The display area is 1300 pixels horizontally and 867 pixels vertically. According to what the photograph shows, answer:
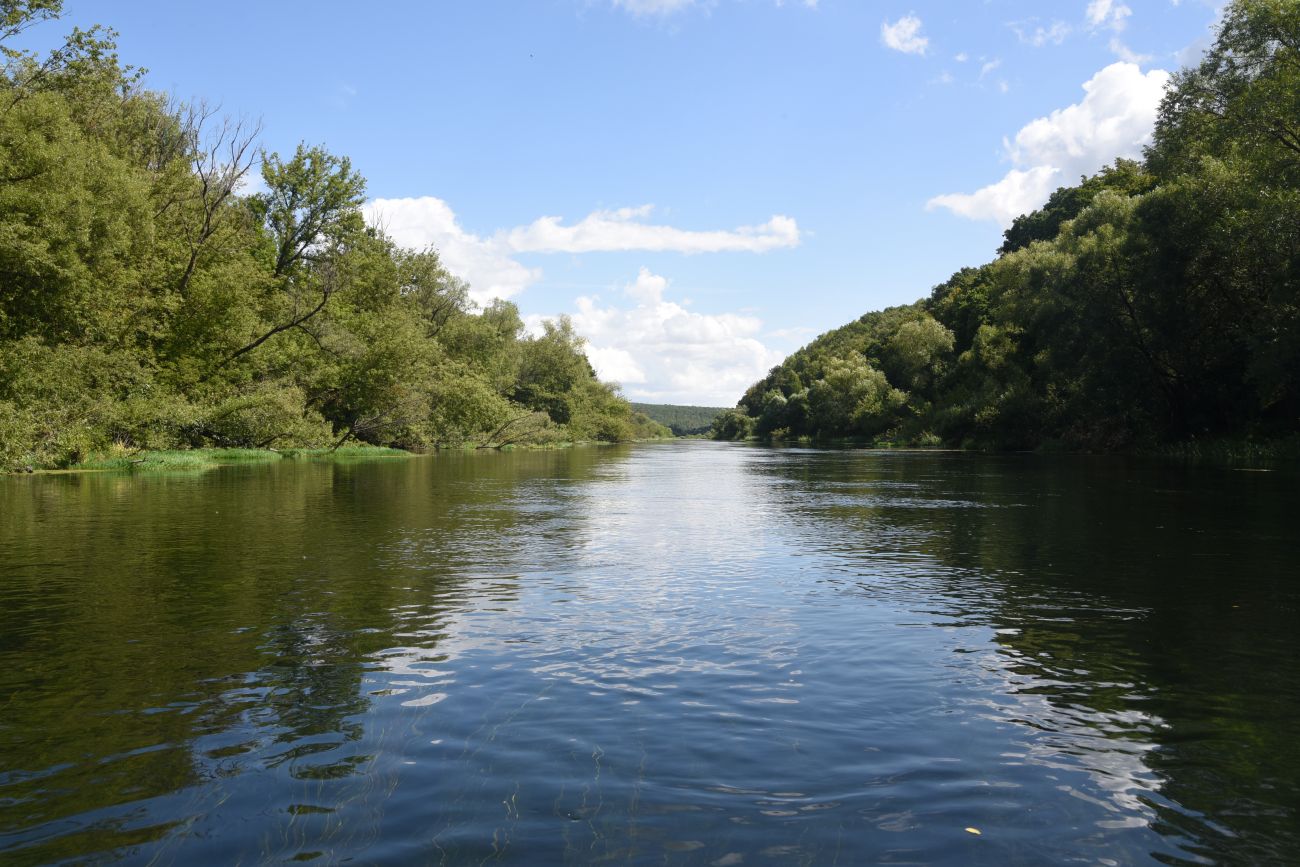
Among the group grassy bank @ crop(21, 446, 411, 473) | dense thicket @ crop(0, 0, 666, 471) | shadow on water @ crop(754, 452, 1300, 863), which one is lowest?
shadow on water @ crop(754, 452, 1300, 863)

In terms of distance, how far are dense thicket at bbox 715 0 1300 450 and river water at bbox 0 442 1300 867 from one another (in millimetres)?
30680

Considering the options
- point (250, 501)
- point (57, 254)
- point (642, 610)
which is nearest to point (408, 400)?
point (57, 254)

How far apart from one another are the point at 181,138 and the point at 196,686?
6265 centimetres

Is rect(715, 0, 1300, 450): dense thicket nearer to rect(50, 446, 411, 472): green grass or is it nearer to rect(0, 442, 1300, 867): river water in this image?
rect(0, 442, 1300, 867): river water

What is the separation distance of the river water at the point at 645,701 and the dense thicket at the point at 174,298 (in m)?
23.8

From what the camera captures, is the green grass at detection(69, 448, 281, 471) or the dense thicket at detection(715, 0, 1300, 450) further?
the green grass at detection(69, 448, 281, 471)

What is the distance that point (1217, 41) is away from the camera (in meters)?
39.6

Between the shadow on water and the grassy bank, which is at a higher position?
the grassy bank

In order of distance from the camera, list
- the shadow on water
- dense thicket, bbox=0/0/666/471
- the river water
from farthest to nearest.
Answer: dense thicket, bbox=0/0/666/471
the shadow on water
the river water

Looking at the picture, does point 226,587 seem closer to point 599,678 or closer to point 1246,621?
point 599,678

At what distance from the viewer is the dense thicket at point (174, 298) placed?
3512 centimetres

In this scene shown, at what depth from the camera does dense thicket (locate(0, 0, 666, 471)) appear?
115 feet

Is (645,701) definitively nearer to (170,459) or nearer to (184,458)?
(170,459)

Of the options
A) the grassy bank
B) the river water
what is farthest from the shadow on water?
the grassy bank
